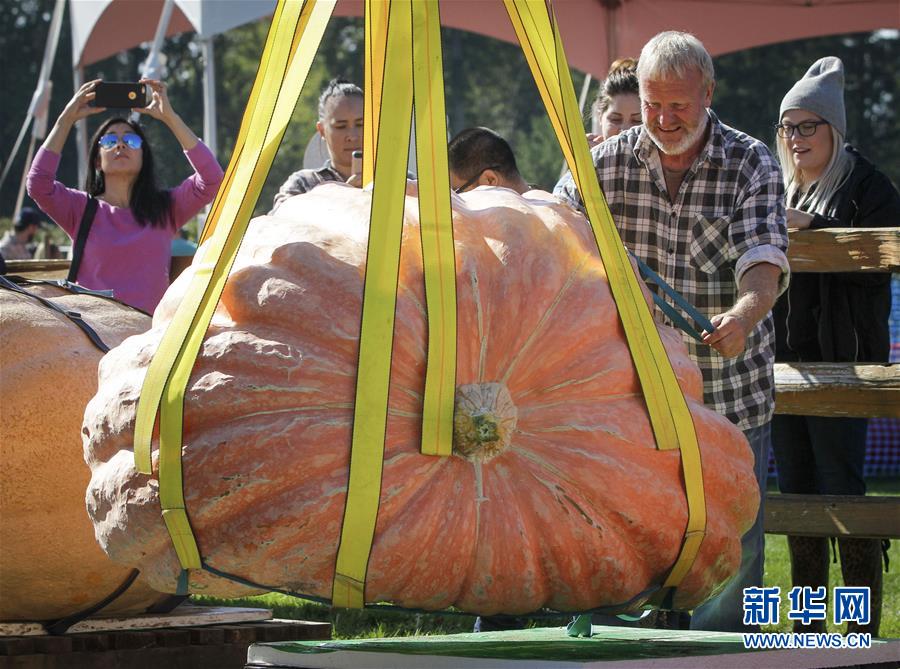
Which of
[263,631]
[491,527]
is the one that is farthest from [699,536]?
[263,631]

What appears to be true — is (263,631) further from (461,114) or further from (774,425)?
(461,114)

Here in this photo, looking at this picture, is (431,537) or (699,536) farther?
(699,536)

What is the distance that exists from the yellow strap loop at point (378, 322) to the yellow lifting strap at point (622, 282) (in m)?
0.36

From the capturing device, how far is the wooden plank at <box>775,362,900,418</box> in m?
5.84

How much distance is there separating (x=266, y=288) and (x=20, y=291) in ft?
6.83

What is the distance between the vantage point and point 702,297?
454cm

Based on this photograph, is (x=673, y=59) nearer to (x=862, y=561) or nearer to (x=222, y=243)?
(x=222, y=243)

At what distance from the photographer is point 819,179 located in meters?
6.19

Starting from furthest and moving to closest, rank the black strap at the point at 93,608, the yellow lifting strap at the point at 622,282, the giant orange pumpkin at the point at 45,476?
Answer: the black strap at the point at 93,608 → the giant orange pumpkin at the point at 45,476 → the yellow lifting strap at the point at 622,282

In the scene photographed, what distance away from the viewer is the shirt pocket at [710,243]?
441cm

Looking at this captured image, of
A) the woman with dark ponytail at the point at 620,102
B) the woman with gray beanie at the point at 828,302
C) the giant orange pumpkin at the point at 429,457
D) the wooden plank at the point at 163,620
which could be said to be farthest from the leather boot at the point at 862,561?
the giant orange pumpkin at the point at 429,457

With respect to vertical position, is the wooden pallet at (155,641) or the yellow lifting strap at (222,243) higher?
the yellow lifting strap at (222,243)

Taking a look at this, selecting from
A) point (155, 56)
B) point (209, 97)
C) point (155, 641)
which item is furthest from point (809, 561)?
point (155, 56)

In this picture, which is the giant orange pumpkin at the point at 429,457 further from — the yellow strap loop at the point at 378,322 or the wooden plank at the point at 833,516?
the wooden plank at the point at 833,516
